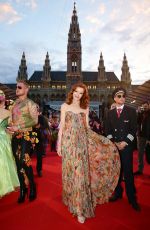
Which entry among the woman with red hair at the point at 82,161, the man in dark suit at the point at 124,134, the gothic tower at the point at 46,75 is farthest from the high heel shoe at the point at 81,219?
the gothic tower at the point at 46,75

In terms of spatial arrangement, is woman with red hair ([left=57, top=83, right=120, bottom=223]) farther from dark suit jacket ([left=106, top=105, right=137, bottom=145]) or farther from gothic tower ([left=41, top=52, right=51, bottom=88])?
gothic tower ([left=41, top=52, right=51, bottom=88])

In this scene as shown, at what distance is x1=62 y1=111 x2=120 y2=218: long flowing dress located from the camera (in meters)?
3.91

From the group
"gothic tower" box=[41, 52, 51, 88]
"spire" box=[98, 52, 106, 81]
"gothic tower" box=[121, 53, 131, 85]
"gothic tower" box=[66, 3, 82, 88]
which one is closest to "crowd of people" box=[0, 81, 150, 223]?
"gothic tower" box=[66, 3, 82, 88]

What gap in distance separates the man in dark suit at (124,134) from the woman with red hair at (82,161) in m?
0.15

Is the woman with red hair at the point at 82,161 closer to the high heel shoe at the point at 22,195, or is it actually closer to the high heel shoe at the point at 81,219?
the high heel shoe at the point at 81,219

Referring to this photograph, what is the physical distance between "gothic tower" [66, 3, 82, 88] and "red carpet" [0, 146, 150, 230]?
7315 cm

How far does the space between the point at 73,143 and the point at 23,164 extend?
116 cm

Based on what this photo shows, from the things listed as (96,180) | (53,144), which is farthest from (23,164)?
(53,144)

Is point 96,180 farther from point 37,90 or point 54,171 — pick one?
point 37,90

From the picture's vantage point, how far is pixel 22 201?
4688mm

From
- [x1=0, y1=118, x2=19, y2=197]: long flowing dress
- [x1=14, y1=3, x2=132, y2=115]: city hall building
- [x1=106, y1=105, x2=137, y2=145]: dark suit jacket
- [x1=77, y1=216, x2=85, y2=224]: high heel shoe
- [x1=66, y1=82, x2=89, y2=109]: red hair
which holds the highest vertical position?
[x1=14, y1=3, x2=132, y2=115]: city hall building

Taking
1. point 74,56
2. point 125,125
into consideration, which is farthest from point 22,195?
point 74,56

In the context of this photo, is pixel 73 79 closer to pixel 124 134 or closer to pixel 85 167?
pixel 124 134

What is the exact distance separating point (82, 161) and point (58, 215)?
90 centimetres
